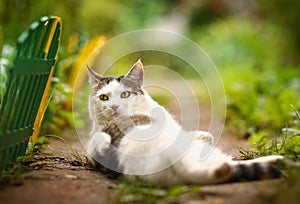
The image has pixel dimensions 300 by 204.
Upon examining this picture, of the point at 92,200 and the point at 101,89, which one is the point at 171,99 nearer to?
the point at 101,89

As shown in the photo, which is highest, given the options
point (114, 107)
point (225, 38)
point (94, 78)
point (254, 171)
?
point (225, 38)

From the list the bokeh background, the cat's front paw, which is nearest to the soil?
the cat's front paw

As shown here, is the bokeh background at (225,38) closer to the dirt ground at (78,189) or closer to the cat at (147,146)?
the cat at (147,146)

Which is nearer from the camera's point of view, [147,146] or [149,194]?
[149,194]

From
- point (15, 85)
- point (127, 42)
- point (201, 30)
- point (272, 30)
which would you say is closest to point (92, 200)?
point (15, 85)

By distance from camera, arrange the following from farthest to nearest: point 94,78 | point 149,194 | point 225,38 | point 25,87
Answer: point 225,38 < point 94,78 < point 25,87 < point 149,194

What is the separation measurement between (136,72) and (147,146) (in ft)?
2.51

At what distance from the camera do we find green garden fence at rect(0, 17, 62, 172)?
3188 millimetres

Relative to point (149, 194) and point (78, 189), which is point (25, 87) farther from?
point (149, 194)

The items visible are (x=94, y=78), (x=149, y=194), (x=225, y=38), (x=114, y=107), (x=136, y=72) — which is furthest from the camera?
(x=225, y=38)

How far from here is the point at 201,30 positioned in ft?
63.8

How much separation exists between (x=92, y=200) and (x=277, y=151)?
162cm

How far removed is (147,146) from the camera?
10.5ft

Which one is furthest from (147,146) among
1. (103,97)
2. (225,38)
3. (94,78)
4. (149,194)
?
(225,38)
